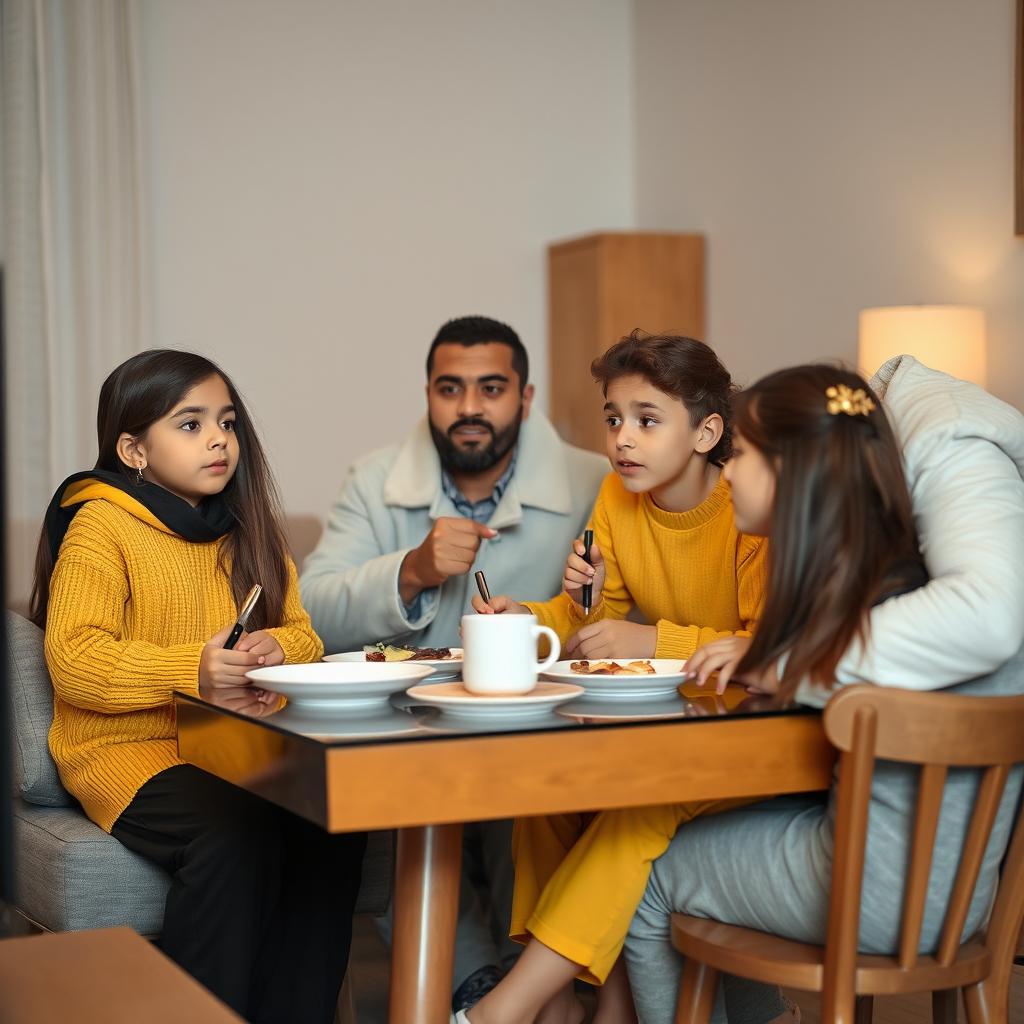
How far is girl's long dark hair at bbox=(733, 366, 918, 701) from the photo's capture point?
4.96ft

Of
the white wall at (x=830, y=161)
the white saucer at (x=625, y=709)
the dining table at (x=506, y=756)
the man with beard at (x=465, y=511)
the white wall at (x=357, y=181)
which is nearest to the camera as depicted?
the dining table at (x=506, y=756)

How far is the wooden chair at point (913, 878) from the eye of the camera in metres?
1.39

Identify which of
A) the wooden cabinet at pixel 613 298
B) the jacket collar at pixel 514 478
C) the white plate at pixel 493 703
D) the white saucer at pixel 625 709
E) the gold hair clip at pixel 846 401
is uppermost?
the wooden cabinet at pixel 613 298

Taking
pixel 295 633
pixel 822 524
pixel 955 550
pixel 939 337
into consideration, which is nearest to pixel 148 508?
pixel 295 633

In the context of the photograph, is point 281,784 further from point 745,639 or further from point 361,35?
point 361,35

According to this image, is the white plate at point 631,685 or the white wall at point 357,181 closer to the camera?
the white plate at point 631,685

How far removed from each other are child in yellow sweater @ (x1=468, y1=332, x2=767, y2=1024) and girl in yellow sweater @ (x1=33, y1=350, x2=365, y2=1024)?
0.33 metres

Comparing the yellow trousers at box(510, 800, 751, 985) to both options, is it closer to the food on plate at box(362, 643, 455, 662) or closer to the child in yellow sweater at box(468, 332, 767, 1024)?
the child in yellow sweater at box(468, 332, 767, 1024)

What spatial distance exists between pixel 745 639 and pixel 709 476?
69 cm

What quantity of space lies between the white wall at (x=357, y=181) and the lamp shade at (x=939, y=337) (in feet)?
5.52

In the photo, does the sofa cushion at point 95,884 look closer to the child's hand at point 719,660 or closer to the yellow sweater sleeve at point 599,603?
the yellow sweater sleeve at point 599,603

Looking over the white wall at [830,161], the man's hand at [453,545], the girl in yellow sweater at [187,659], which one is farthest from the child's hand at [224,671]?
the white wall at [830,161]

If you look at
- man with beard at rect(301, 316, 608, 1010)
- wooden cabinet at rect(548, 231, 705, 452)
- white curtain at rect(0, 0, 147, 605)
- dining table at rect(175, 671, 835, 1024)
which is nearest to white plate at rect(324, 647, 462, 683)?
dining table at rect(175, 671, 835, 1024)

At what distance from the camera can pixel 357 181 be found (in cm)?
430
